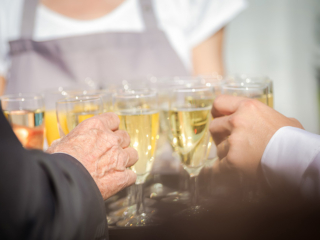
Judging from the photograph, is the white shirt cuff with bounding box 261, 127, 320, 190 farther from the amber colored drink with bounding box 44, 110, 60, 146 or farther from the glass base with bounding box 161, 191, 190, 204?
the amber colored drink with bounding box 44, 110, 60, 146

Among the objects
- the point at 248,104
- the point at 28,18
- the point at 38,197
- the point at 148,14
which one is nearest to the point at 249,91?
the point at 248,104

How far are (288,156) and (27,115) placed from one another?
0.72 metres

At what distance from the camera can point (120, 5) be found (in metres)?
1.88

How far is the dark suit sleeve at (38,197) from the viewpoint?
0.35 meters

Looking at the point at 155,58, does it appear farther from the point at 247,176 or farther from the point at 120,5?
the point at 247,176

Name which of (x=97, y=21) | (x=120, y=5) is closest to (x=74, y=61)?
(x=97, y=21)

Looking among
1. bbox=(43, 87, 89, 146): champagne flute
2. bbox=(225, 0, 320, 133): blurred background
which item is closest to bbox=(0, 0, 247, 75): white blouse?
bbox=(43, 87, 89, 146): champagne flute

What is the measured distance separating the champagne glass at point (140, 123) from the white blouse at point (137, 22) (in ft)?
4.26

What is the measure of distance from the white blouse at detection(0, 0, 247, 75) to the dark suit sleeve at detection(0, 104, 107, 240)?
5.18 ft

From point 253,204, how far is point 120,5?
1604 mm

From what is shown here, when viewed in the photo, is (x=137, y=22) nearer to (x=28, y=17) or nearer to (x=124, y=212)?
(x=28, y=17)

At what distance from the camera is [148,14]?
192 cm

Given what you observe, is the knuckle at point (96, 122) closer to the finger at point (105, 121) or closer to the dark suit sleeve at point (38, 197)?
the finger at point (105, 121)

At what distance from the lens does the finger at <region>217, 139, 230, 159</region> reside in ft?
2.43
